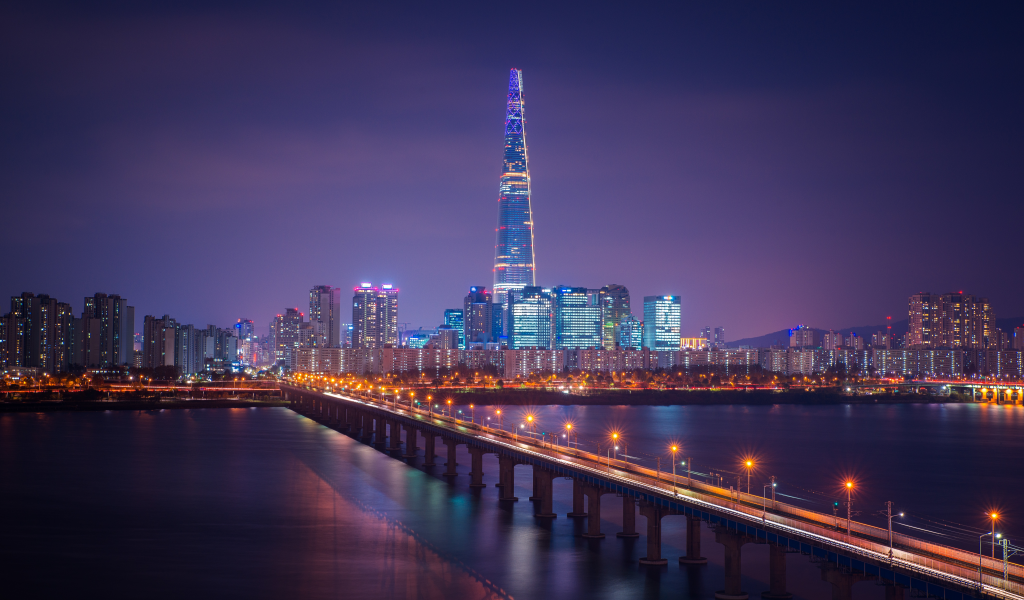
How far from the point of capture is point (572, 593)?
31.3 meters

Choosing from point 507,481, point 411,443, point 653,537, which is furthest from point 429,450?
point 653,537

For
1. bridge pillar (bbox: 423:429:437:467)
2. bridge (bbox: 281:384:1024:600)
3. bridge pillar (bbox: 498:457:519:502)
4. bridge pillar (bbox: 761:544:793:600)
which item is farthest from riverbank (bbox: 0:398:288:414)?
bridge pillar (bbox: 761:544:793:600)

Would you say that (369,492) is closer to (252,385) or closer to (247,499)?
(247,499)

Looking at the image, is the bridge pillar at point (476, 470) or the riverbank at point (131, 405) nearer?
the bridge pillar at point (476, 470)

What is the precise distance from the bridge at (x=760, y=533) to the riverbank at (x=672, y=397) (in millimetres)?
117178

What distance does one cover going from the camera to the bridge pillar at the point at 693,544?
1312 inches

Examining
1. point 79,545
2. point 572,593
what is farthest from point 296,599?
point 79,545

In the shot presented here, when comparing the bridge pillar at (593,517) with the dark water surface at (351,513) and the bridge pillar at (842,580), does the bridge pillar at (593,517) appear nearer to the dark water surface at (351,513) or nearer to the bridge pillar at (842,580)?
the dark water surface at (351,513)

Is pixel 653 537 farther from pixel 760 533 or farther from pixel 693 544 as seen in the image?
pixel 760 533

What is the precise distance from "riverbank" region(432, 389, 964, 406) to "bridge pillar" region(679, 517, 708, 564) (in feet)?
415

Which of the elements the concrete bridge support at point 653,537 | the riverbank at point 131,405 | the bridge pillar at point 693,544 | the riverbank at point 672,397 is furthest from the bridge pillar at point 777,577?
the riverbank at point 672,397

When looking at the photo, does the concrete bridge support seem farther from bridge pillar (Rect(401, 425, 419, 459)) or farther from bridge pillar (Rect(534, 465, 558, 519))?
bridge pillar (Rect(401, 425, 419, 459))

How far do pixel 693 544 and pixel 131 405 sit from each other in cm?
11929

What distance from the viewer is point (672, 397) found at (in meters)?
178
